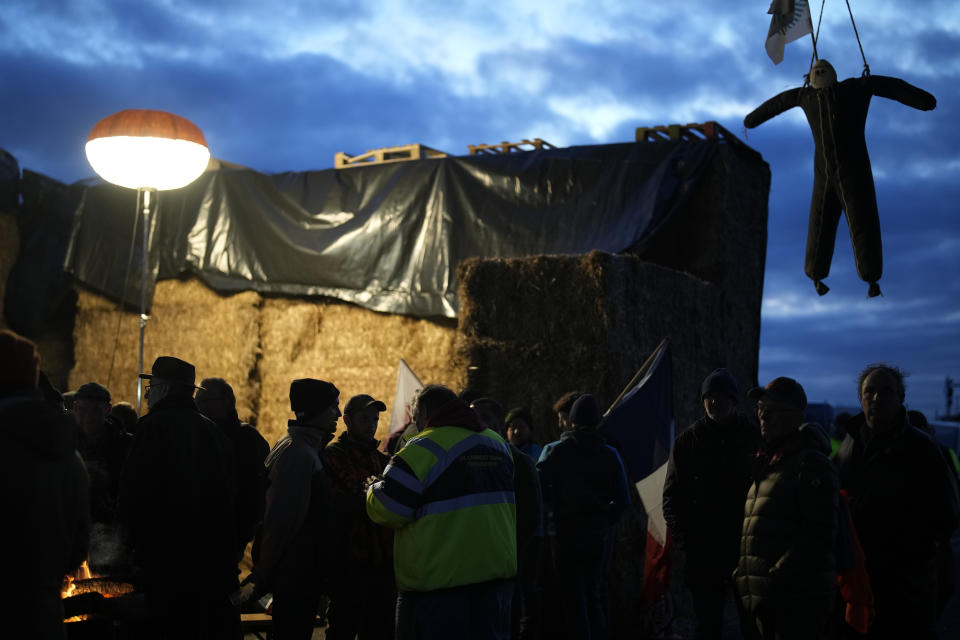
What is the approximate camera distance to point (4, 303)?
11.9m

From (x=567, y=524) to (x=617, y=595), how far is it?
1390 mm

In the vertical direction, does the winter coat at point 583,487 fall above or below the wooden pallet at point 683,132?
below

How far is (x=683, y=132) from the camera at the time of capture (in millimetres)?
9414

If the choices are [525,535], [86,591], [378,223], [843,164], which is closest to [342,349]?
[378,223]

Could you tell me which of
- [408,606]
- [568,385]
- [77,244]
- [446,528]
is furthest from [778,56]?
[77,244]

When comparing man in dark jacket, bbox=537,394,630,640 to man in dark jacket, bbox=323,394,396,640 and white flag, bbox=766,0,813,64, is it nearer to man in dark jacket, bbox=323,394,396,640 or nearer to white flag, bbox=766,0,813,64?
man in dark jacket, bbox=323,394,396,640

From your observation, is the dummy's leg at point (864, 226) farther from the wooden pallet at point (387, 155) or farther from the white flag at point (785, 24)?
the wooden pallet at point (387, 155)

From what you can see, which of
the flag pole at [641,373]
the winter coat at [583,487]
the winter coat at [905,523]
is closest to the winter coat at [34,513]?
the winter coat at [905,523]

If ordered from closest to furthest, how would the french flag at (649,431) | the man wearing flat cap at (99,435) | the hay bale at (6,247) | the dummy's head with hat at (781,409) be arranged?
1. the dummy's head with hat at (781,409)
2. the man wearing flat cap at (99,435)
3. the french flag at (649,431)
4. the hay bale at (6,247)

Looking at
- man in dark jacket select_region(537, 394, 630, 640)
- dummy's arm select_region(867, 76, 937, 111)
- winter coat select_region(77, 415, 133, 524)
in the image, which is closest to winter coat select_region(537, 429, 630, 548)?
man in dark jacket select_region(537, 394, 630, 640)

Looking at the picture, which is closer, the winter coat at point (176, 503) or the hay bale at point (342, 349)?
the winter coat at point (176, 503)

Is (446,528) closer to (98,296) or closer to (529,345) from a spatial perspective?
(529,345)

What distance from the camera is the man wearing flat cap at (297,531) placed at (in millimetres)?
4758

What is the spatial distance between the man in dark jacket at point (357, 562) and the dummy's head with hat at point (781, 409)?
1.87 metres
